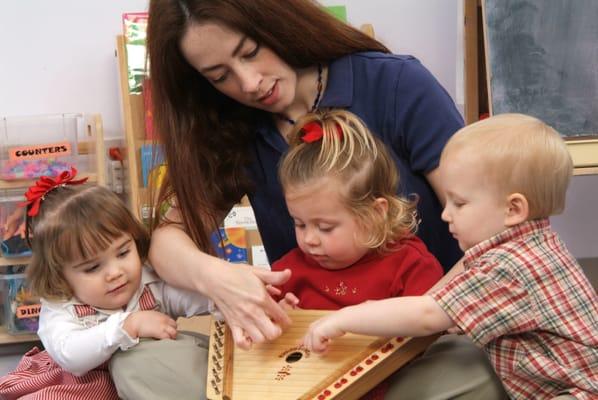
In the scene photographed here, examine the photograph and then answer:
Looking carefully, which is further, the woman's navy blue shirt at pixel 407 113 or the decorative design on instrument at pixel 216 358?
the woman's navy blue shirt at pixel 407 113

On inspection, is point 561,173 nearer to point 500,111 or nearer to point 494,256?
point 494,256

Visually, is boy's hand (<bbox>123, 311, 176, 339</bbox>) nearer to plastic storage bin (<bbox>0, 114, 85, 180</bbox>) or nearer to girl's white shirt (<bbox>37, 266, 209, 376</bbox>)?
girl's white shirt (<bbox>37, 266, 209, 376</bbox>)

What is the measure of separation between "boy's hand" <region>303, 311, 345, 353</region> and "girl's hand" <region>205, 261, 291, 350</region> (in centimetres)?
9

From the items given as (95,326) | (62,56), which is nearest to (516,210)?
(95,326)

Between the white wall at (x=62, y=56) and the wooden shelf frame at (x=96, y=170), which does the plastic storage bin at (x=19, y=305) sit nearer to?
the wooden shelf frame at (x=96, y=170)

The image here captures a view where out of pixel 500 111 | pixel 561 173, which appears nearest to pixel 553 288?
pixel 561 173

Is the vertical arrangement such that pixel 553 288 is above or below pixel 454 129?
below

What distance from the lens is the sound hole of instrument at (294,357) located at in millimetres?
1294

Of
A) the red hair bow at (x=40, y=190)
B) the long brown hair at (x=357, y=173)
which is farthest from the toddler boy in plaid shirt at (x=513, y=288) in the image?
the red hair bow at (x=40, y=190)

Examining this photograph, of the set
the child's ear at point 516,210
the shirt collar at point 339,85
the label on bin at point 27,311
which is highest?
the shirt collar at point 339,85

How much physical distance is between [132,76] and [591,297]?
207cm

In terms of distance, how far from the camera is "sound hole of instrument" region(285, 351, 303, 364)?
1294mm

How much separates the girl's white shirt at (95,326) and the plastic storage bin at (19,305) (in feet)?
3.97

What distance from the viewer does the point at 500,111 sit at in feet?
8.51
